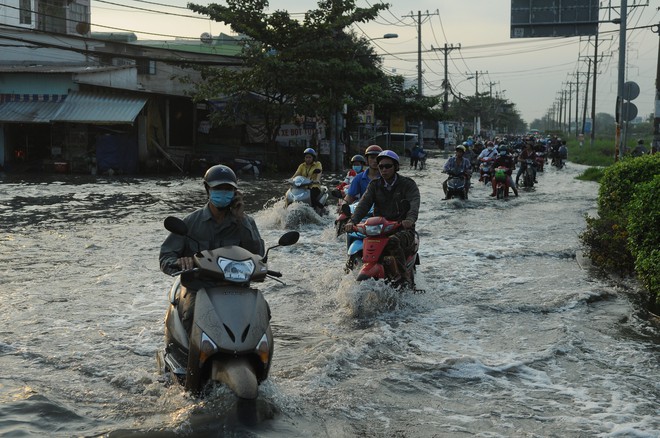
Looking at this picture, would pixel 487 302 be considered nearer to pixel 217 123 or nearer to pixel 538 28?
pixel 538 28

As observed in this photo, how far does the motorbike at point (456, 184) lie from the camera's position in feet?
66.7

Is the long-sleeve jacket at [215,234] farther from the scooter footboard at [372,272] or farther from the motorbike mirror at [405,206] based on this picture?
the motorbike mirror at [405,206]

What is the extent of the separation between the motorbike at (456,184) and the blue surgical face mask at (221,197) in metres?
15.7

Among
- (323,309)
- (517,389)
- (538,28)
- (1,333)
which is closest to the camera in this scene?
(517,389)

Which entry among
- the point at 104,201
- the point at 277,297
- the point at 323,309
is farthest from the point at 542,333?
the point at 104,201

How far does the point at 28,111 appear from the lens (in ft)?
99.5

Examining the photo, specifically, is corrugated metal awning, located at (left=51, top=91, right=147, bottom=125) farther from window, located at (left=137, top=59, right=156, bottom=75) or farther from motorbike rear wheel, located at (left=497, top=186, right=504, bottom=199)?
motorbike rear wheel, located at (left=497, top=186, right=504, bottom=199)

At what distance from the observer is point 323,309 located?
27.2ft

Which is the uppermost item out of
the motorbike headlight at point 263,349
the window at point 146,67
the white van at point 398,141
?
the window at point 146,67

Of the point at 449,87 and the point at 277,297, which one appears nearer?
the point at 277,297

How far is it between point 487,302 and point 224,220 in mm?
4559

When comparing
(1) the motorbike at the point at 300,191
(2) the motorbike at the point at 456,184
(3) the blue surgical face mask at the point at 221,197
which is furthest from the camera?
(2) the motorbike at the point at 456,184

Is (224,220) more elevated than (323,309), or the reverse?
(224,220)

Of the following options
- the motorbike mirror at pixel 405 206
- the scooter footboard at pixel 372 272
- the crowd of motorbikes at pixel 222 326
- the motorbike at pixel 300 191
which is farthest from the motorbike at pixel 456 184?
the crowd of motorbikes at pixel 222 326
